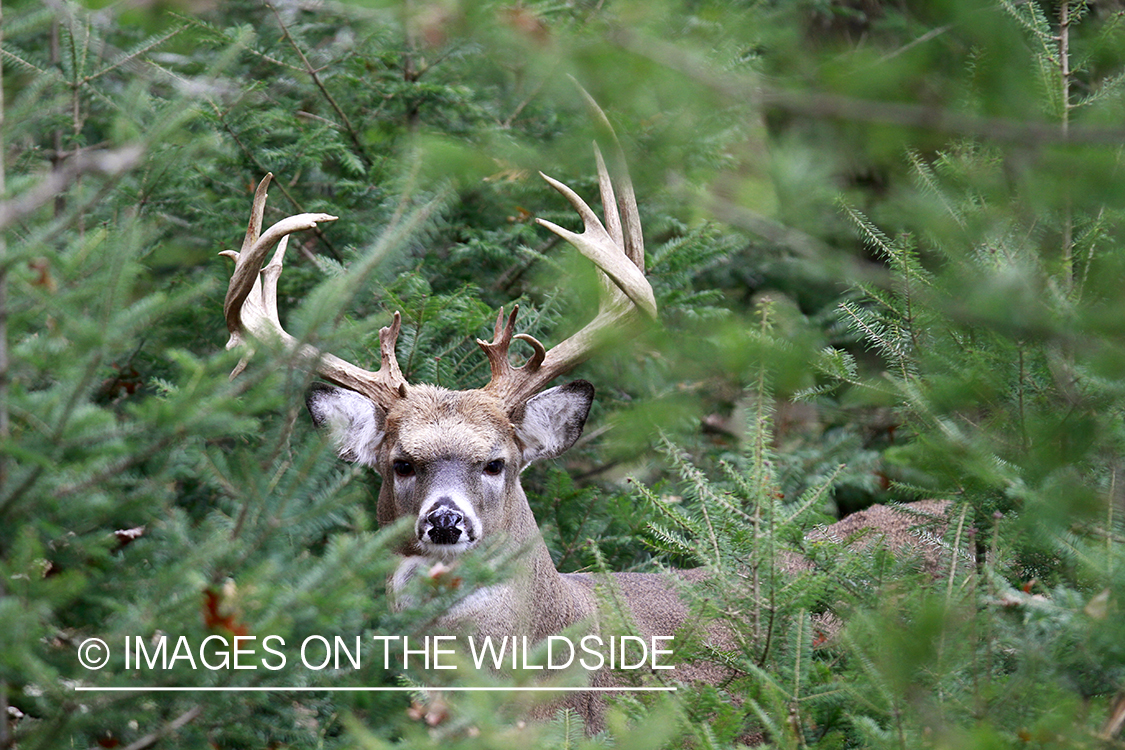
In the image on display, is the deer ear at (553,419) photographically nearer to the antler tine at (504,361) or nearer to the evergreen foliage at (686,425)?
the antler tine at (504,361)

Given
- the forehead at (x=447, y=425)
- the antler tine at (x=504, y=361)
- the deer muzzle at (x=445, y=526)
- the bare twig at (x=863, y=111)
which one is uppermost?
the bare twig at (x=863, y=111)

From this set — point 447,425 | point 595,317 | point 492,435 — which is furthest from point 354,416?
point 595,317

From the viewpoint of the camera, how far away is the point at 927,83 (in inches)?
95.0

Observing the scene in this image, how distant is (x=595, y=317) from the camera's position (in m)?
5.12

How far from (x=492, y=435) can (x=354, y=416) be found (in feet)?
2.22

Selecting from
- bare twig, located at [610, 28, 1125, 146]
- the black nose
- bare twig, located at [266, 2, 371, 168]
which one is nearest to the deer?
the black nose

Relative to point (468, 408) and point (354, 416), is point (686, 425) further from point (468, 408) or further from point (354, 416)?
point (354, 416)

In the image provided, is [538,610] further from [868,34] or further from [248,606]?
[868,34]

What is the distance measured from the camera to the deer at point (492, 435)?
14.1ft

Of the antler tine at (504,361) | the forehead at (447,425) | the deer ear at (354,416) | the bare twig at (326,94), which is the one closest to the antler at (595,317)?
the antler tine at (504,361)

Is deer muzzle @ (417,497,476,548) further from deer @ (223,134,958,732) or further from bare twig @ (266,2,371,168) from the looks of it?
bare twig @ (266,2,371,168)

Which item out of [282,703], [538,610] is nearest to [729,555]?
[538,610]

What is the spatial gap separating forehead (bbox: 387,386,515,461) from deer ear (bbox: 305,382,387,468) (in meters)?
0.09

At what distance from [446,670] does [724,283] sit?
18.0ft
